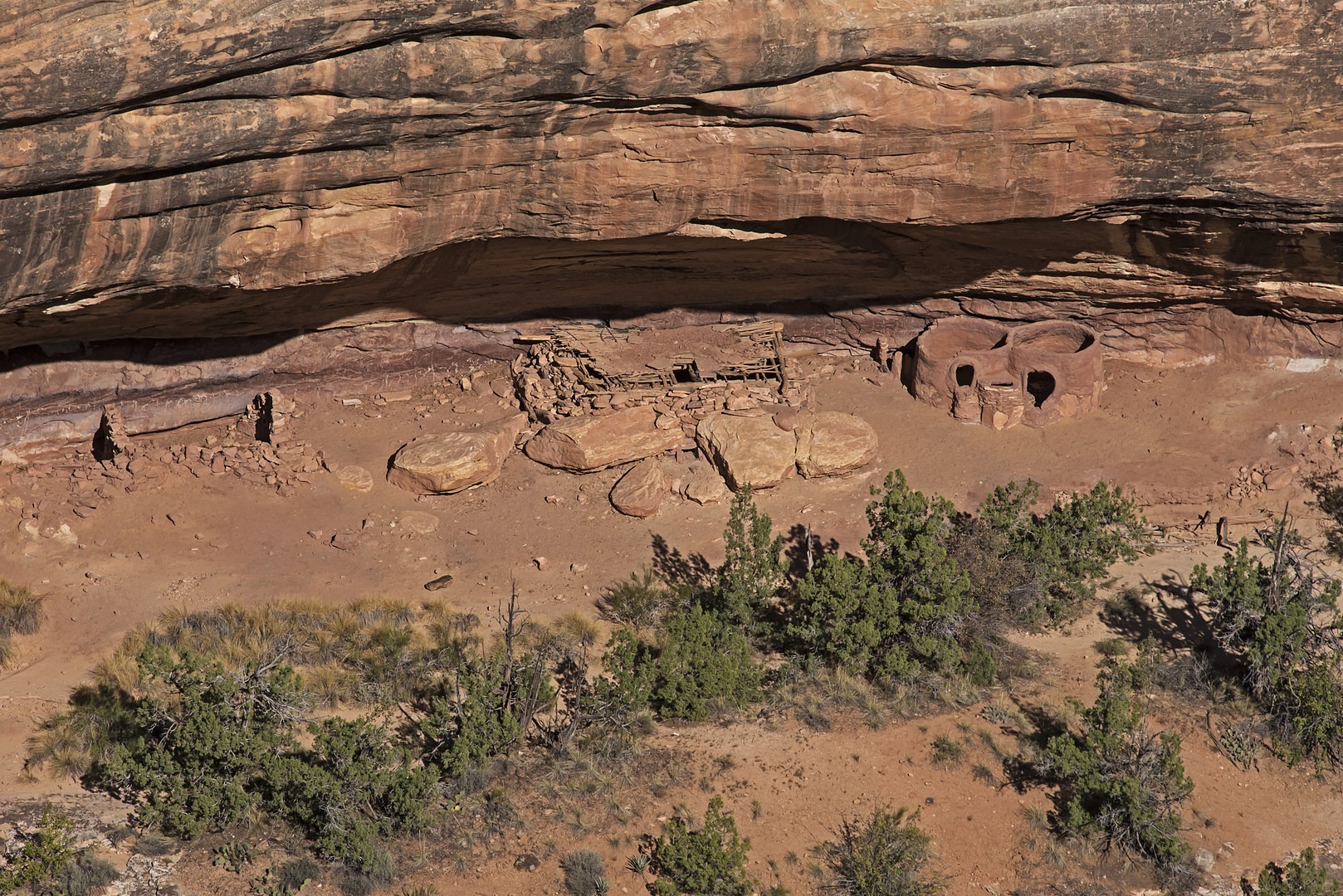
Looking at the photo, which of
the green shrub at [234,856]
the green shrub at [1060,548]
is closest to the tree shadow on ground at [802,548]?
the green shrub at [1060,548]

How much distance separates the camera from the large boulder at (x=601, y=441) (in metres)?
19.1

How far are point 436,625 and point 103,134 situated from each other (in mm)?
6959

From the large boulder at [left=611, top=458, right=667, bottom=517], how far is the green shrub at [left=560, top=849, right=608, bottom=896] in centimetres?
635

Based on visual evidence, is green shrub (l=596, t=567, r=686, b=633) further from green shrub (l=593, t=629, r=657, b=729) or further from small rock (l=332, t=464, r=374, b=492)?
small rock (l=332, t=464, r=374, b=492)

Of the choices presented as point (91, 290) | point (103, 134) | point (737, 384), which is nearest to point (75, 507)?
point (91, 290)

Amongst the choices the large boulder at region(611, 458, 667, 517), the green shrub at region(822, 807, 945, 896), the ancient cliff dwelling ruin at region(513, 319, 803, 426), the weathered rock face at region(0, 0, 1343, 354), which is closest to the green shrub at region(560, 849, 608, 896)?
the green shrub at region(822, 807, 945, 896)

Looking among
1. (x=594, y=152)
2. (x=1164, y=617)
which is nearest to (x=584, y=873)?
(x=594, y=152)

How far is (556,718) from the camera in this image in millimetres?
14688

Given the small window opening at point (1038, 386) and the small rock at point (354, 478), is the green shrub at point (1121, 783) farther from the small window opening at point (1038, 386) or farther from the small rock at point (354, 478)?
the small rock at point (354, 478)

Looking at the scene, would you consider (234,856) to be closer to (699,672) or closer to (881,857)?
(699,672)

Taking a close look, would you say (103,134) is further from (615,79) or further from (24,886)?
(24,886)

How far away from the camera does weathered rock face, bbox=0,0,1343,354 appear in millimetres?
12711

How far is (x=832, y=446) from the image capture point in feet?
63.4

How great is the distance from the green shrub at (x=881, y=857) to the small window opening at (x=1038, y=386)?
947 cm
